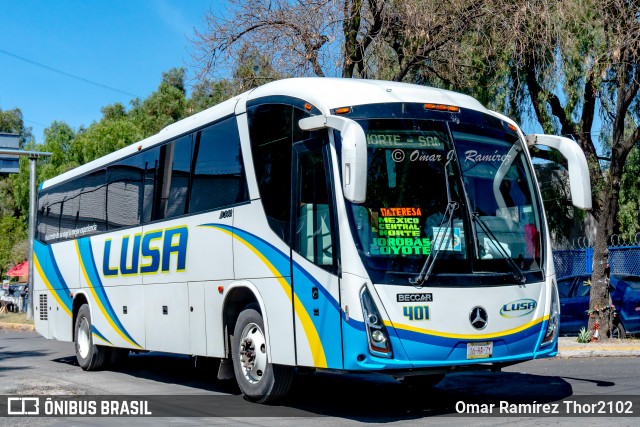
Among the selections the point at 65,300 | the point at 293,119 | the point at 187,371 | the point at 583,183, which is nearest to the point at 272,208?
the point at 293,119

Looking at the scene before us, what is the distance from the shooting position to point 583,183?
941 centimetres

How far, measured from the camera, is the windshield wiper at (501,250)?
909cm

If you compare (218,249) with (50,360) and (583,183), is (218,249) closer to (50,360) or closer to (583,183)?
(583,183)

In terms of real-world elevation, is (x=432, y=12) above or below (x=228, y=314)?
above

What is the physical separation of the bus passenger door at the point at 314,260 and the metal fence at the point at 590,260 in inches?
541

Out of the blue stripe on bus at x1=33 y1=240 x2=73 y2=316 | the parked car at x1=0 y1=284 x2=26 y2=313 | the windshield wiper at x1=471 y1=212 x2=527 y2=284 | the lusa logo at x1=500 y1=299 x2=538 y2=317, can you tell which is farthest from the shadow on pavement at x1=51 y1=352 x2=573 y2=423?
the parked car at x1=0 y1=284 x2=26 y2=313

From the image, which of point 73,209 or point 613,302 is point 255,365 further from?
point 613,302

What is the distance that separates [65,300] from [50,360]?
148 centimetres

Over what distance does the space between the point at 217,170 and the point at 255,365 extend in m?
2.56

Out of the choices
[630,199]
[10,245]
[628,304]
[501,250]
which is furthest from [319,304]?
[10,245]

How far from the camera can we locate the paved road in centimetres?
909

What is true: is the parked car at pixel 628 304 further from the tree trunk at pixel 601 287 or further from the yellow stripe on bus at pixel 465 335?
the yellow stripe on bus at pixel 465 335

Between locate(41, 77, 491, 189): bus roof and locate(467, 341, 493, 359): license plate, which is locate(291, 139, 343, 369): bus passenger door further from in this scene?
locate(467, 341, 493, 359): license plate

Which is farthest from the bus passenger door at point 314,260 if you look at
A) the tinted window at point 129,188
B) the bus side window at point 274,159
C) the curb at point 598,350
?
the curb at point 598,350
